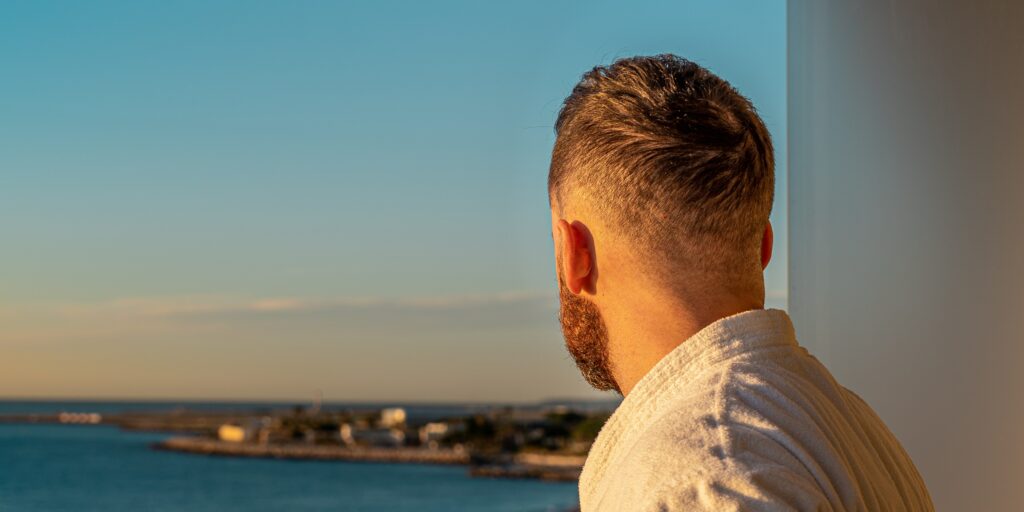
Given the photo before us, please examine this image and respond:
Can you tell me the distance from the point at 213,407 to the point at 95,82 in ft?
111

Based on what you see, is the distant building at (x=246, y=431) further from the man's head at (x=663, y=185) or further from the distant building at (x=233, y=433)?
the man's head at (x=663, y=185)

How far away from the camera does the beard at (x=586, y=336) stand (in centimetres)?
62

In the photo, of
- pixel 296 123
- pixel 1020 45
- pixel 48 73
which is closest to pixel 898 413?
pixel 1020 45

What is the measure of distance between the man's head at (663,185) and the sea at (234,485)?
79.5 feet

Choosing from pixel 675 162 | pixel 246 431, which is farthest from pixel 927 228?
pixel 246 431

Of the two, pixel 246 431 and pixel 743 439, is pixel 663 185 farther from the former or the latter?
pixel 246 431

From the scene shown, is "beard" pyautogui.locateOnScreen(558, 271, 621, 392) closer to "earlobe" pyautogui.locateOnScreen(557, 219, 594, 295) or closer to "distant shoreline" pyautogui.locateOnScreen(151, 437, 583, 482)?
"earlobe" pyautogui.locateOnScreen(557, 219, 594, 295)

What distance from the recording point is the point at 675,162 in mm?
559

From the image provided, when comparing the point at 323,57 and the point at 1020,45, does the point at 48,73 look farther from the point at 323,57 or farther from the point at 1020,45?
the point at 1020,45

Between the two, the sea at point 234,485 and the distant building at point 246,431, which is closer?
the sea at point 234,485

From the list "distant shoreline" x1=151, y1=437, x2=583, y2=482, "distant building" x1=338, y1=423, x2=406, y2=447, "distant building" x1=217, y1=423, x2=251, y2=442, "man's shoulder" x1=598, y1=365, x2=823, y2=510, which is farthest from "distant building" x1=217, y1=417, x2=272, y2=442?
"man's shoulder" x1=598, y1=365, x2=823, y2=510

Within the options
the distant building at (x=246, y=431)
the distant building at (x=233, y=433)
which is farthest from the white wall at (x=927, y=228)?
the distant building at (x=233, y=433)

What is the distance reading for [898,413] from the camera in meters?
1.70

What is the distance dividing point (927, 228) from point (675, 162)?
49.1 inches
